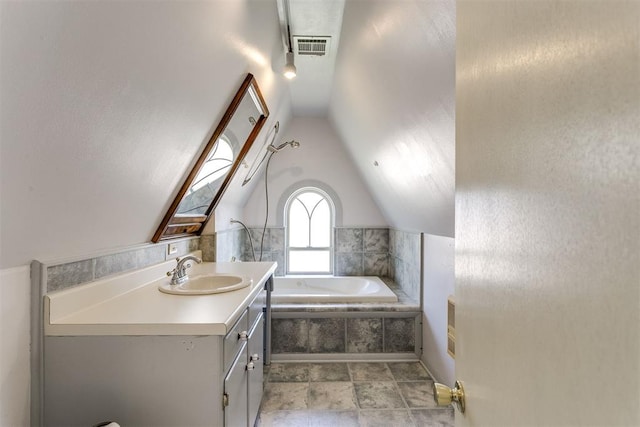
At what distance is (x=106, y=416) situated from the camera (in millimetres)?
1045

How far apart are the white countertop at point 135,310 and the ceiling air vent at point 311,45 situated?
1.62m

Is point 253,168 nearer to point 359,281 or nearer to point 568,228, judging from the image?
point 359,281

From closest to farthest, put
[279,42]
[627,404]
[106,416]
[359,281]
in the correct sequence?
[627,404] < [106,416] < [279,42] < [359,281]

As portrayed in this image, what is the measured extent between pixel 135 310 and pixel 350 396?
65.4 inches

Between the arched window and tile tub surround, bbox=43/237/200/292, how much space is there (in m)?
2.05

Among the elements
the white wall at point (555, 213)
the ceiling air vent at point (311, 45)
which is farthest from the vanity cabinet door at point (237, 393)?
the ceiling air vent at point (311, 45)

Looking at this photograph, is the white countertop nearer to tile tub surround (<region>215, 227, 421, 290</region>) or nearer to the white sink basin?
the white sink basin

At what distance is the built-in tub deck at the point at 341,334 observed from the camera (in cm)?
271

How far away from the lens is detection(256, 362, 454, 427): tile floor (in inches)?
76.8

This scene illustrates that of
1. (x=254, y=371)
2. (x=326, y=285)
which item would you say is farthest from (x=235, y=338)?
(x=326, y=285)

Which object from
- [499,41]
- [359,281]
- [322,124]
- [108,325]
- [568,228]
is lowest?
[359,281]

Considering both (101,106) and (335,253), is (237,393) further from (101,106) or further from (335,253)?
(335,253)

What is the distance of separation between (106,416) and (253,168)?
251 cm

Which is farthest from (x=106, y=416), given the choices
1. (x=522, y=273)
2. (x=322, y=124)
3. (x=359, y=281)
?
(x=322, y=124)
